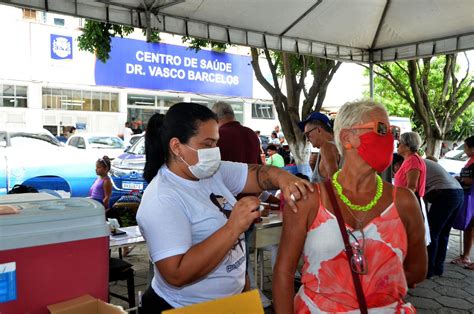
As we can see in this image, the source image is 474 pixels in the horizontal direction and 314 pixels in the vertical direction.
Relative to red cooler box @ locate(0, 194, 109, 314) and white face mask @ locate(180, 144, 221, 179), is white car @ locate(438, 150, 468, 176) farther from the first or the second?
red cooler box @ locate(0, 194, 109, 314)

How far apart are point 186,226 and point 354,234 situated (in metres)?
0.61

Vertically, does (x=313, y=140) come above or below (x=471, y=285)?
above

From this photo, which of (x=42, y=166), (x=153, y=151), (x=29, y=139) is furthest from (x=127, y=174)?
(x=153, y=151)

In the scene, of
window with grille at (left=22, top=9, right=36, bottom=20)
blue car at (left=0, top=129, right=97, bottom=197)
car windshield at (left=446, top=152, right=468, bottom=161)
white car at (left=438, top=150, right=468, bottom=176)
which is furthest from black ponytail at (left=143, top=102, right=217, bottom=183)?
window with grille at (left=22, top=9, right=36, bottom=20)

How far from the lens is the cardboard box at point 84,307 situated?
126cm

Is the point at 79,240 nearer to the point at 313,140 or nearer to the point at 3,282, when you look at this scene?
the point at 3,282

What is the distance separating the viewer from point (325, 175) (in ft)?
12.8

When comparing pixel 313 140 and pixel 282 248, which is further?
pixel 313 140

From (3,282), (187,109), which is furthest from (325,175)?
(3,282)

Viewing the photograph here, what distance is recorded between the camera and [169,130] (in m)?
1.70

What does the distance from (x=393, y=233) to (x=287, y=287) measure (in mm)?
442

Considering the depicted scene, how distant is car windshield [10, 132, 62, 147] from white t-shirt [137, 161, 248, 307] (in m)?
8.62

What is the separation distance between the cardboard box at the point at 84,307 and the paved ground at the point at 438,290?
9.62ft

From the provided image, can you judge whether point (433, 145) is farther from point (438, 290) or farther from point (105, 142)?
point (105, 142)
